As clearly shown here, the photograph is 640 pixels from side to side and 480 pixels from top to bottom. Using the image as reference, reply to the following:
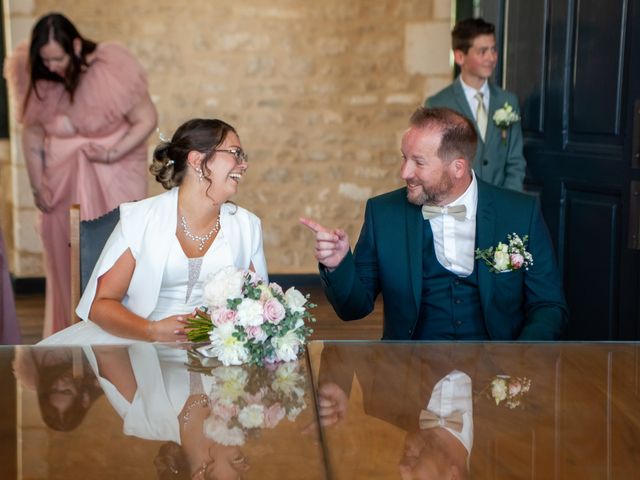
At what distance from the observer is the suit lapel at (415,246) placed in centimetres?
350

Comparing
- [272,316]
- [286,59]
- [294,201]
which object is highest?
[286,59]

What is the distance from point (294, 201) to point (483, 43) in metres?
2.84

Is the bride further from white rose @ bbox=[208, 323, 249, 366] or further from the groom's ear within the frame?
white rose @ bbox=[208, 323, 249, 366]

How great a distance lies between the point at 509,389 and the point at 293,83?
5.98 m

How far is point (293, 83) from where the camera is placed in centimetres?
809

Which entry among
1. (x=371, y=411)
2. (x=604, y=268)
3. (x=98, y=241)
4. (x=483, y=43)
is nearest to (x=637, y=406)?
(x=371, y=411)

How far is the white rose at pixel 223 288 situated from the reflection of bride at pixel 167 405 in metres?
0.15

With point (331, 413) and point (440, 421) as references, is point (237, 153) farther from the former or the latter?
point (440, 421)

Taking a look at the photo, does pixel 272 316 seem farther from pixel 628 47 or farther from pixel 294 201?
pixel 294 201

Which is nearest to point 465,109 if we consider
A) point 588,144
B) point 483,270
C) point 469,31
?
point 469,31

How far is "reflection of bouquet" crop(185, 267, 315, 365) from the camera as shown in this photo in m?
2.54

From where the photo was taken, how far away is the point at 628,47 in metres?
4.60

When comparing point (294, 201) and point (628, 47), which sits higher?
point (628, 47)

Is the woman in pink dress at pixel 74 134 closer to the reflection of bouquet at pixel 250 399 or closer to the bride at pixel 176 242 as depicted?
the bride at pixel 176 242
